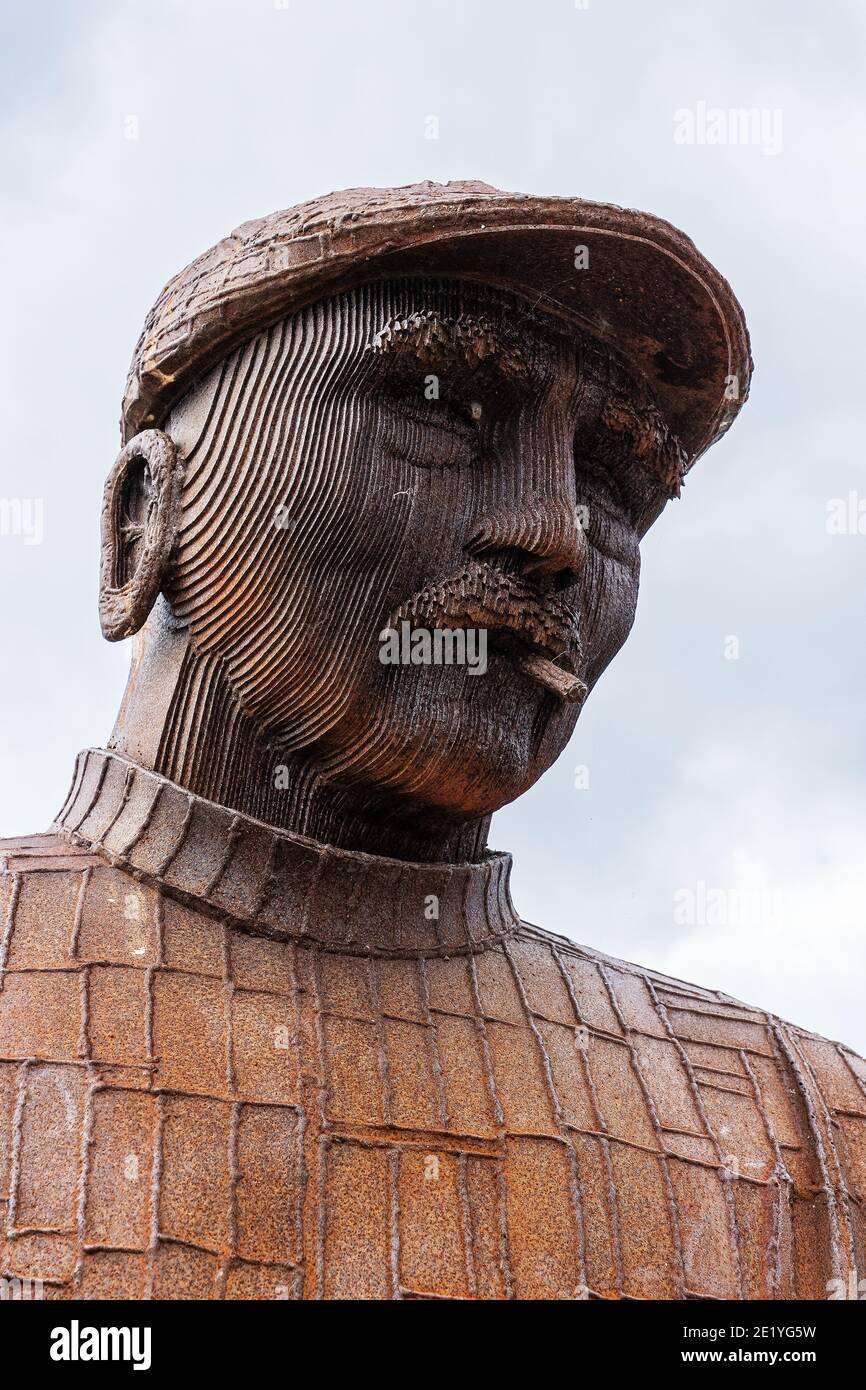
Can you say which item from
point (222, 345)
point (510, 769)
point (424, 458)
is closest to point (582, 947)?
point (510, 769)

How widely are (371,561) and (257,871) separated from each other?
2.96 feet

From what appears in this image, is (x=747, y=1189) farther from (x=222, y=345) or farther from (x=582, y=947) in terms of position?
(x=222, y=345)

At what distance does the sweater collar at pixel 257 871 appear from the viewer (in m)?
4.83

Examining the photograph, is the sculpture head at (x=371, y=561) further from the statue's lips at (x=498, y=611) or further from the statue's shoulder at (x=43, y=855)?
the statue's shoulder at (x=43, y=855)

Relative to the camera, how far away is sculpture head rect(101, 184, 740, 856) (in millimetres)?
4852

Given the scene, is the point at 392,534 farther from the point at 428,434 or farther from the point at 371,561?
the point at 428,434

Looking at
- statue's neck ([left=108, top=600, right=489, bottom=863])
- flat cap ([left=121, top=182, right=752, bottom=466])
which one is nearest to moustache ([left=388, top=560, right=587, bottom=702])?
statue's neck ([left=108, top=600, right=489, bottom=863])

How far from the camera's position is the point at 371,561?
4.87 m

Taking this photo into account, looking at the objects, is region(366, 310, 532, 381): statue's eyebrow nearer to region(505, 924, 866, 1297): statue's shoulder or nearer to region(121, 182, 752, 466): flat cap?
region(121, 182, 752, 466): flat cap

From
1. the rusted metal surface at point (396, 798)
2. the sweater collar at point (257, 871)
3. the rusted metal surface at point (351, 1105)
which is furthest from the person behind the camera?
the sweater collar at point (257, 871)

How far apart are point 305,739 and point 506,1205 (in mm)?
1350

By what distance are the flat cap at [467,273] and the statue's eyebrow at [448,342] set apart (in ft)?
0.58

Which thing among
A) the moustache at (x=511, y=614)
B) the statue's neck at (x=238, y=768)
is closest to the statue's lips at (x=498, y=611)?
the moustache at (x=511, y=614)

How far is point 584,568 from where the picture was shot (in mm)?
5215
